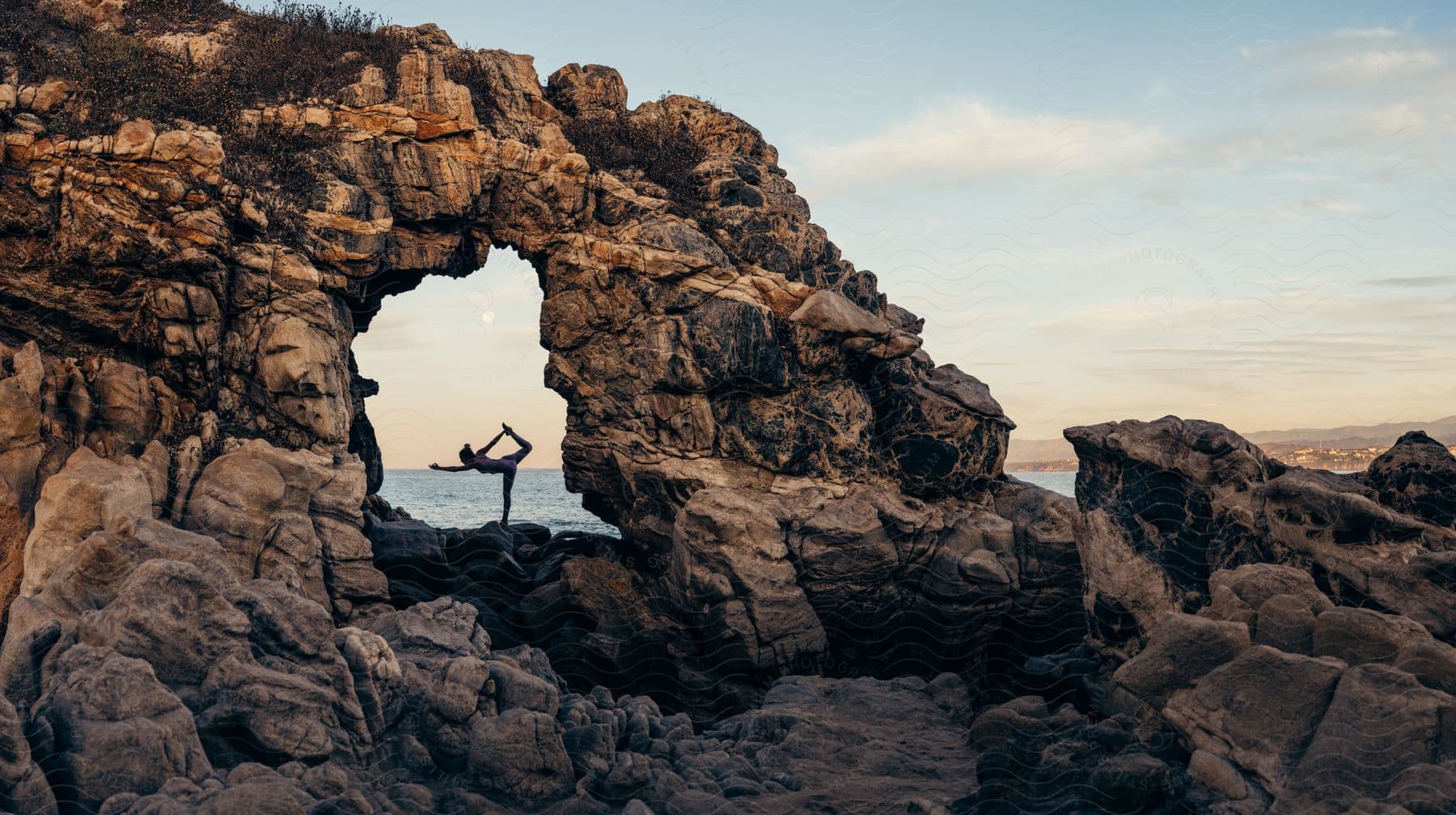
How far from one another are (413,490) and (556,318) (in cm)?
6736

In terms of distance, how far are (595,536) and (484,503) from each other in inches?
1745

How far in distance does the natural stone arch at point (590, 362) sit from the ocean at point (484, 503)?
1243cm

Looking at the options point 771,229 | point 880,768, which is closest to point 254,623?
point 880,768

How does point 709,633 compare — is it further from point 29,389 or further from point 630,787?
point 29,389

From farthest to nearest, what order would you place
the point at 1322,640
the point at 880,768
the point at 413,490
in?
the point at 413,490 < the point at 880,768 < the point at 1322,640

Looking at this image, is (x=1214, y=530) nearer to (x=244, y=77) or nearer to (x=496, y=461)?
(x=496, y=461)

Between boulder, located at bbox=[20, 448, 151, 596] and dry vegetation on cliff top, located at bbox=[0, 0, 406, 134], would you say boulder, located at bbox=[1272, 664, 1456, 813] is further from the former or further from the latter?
dry vegetation on cliff top, located at bbox=[0, 0, 406, 134]

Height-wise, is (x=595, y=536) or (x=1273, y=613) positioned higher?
(x=1273, y=613)

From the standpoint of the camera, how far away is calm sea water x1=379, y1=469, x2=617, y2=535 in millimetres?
41531

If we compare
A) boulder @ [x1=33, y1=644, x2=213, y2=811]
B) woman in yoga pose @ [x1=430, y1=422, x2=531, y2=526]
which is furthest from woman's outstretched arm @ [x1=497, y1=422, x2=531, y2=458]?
boulder @ [x1=33, y1=644, x2=213, y2=811]

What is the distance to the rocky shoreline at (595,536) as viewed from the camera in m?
6.59

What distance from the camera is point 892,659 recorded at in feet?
40.4

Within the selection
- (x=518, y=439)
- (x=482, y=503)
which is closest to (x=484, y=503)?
(x=482, y=503)

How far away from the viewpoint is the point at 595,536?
50.2ft
